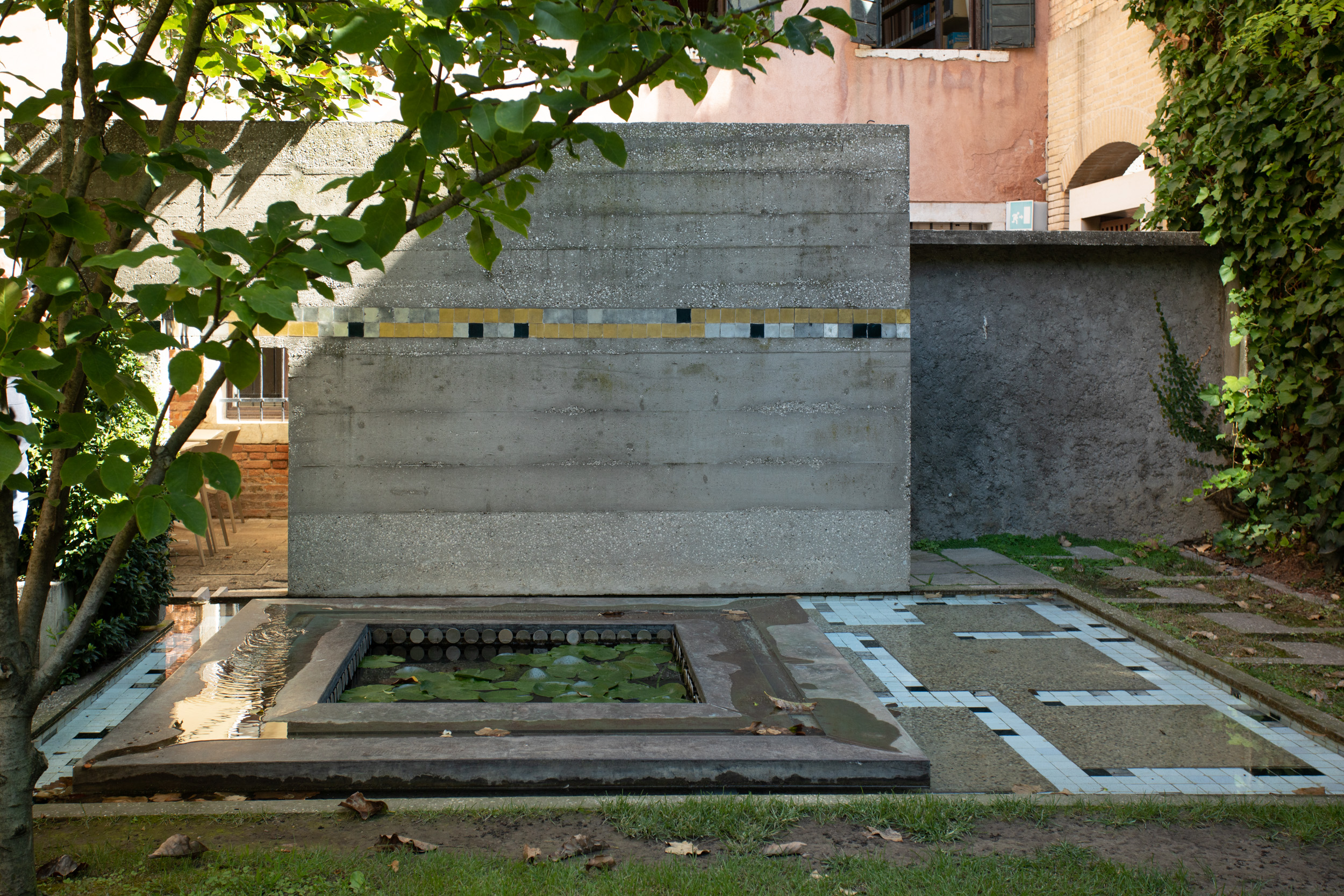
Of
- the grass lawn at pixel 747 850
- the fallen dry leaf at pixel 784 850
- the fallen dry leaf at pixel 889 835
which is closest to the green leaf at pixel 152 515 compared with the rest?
the grass lawn at pixel 747 850

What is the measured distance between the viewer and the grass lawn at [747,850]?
2539 mm

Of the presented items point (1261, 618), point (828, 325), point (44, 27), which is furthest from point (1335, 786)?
point (44, 27)

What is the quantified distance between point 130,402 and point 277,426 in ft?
14.1

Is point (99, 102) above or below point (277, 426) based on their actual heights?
above

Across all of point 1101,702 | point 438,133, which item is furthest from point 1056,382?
point 438,133

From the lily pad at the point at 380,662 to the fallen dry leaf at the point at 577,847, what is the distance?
6.27 feet

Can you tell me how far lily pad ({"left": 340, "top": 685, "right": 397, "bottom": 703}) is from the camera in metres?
3.98

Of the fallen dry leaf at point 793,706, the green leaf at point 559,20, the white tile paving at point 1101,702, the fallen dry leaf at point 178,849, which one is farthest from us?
the fallen dry leaf at point 793,706

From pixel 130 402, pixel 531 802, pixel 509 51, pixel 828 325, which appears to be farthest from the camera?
pixel 828 325

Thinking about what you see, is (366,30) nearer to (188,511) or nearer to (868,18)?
(188,511)

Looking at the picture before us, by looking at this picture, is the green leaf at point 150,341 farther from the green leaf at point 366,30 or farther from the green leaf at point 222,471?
the green leaf at point 366,30

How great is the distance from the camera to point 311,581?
573 centimetres

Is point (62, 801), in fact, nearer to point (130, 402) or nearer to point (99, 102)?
point (99, 102)

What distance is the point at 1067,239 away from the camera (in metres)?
7.12
